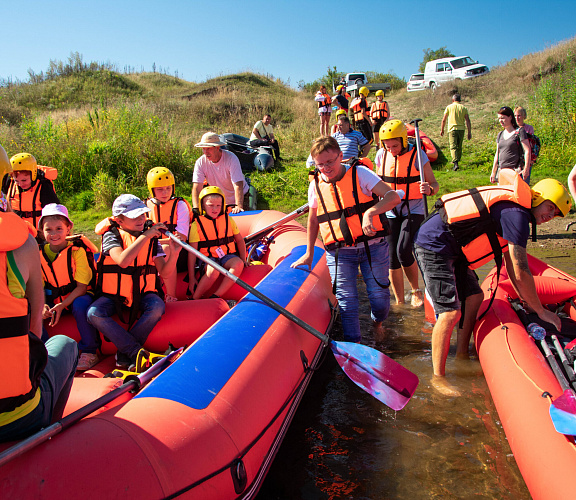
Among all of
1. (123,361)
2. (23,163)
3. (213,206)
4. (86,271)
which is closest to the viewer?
(123,361)

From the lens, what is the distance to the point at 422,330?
4.29 meters

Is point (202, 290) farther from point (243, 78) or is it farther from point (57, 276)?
point (243, 78)

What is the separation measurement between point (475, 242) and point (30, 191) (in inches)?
170

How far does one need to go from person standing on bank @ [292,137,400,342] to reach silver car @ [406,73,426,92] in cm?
1774

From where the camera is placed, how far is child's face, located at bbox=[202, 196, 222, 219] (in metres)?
4.28

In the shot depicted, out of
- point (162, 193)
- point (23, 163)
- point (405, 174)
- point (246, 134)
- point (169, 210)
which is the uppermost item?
point (246, 134)

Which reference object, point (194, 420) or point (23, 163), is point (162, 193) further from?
point (194, 420)

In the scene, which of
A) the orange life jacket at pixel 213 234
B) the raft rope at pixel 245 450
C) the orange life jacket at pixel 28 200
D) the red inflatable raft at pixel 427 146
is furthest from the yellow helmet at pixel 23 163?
the red inflatable raft at pixel 427 146

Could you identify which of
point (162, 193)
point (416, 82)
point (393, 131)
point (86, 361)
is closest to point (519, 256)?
point (393, 131)

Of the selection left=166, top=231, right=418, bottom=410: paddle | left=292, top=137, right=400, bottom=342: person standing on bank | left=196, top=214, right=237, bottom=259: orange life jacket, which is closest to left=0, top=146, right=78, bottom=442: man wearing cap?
left=166, top=231, right=418, bottom=410: paddle

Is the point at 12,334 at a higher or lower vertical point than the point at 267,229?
higher

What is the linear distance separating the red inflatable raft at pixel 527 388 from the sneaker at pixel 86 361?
2592 millimetres

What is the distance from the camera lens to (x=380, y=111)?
31.6ft

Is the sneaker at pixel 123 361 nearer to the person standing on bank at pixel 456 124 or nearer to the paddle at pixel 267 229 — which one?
the paddle at pixel 267 229
